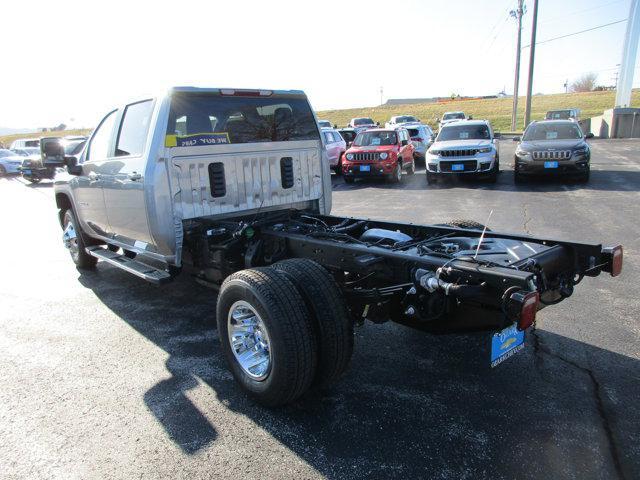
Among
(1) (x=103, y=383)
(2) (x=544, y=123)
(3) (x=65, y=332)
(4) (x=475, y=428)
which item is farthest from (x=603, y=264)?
(2) (x=544, y=123)

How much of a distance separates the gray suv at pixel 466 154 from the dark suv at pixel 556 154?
0.77m

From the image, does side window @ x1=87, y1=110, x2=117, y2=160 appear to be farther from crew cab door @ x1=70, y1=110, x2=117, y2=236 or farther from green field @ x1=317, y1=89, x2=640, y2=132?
green field @ x1=317, y1=89, x2=640, y2=132

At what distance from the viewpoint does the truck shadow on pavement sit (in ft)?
8.77

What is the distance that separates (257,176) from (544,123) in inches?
465

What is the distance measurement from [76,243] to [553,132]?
41.1 feet

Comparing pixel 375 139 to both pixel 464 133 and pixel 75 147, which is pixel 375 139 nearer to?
pixel 464 133

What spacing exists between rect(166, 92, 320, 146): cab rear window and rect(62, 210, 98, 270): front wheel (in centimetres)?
285

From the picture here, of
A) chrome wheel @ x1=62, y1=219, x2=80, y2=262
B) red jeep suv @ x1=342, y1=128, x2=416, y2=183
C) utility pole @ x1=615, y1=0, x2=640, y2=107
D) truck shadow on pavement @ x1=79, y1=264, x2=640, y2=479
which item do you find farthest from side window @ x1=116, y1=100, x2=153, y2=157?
utility pole @ x1=615, y1=0, x2=640, y2=107

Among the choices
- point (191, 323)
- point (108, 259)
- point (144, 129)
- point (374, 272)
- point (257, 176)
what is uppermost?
point (144, 129)

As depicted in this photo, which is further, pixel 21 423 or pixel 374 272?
pixel 374 272

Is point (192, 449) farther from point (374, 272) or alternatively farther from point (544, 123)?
point (544, 123)

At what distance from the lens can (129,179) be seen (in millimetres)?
4637

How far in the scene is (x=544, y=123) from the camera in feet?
46.0

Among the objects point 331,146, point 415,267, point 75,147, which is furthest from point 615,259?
point 331,146
